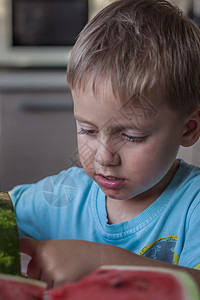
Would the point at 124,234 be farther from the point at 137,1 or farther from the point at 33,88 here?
the point at 33,88

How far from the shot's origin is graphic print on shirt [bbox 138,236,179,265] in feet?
2.02

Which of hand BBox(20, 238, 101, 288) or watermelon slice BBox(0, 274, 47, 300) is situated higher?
watermelon slice BBox(0, 274, 47, 300)

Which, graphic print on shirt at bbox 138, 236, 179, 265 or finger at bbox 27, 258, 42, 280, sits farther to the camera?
graphic print on shirt at bbox 138, 236, 179, 265

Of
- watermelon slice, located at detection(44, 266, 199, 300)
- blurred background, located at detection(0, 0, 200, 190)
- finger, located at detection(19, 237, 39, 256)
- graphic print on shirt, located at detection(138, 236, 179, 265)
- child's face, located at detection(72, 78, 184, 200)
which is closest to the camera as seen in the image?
watermelon slice, located at detection(44, 266, 199, 300)

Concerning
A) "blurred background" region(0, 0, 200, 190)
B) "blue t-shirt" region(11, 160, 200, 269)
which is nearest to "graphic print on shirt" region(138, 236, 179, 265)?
"blue t-shirt" region(11, 160, 200, 269)

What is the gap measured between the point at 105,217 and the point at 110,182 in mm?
156

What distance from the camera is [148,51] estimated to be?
530 millimetres

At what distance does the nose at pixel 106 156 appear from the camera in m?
0.52

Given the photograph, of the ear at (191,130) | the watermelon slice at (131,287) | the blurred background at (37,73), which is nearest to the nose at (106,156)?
the ear at (191,130)

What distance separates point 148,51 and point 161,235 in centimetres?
28

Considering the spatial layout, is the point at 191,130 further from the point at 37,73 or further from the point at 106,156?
the point at 37,73

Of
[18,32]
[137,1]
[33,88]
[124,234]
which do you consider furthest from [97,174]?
[18,32]

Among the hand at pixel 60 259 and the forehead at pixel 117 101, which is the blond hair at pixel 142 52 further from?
the hand at pixel 60 259

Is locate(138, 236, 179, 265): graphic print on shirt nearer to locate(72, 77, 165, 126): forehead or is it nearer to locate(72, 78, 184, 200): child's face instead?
locate(72, 78, 184, 200): child's face
